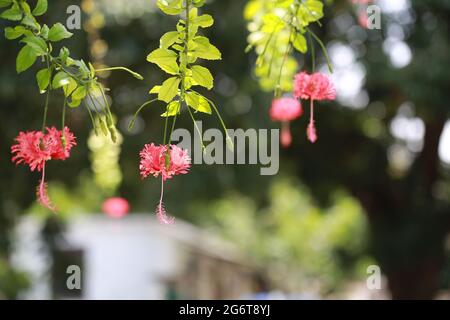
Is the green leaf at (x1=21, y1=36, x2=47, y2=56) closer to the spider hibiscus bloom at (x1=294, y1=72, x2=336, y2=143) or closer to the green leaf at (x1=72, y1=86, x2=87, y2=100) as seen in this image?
the green leaf at (x1=72, y1=86, x2=87, y2=100)

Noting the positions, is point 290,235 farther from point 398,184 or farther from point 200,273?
point 398,184

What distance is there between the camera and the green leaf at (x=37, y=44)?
4.25 ft

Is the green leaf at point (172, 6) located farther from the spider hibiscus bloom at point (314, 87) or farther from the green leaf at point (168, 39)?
the spider hibiscus bloom at point (314, 87)

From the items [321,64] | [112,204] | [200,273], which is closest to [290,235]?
[200,273]

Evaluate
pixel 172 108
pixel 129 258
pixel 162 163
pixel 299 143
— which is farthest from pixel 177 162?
pixel 129 258

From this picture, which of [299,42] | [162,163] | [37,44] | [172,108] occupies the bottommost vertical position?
[162,163]

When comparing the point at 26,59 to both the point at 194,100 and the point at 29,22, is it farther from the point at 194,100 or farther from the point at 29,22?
the point at 194,100

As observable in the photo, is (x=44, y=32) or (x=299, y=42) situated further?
(x=299, y=42)

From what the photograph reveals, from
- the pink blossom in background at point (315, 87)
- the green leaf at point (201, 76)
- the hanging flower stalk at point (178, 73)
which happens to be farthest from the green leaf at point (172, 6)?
the pink blossom in background at point (315, 87)

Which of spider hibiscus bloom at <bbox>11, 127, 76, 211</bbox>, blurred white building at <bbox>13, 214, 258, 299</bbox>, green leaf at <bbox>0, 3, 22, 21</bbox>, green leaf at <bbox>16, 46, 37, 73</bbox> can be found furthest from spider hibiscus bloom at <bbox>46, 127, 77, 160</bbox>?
blurred white building at <bbox>13, 214, 258, 299</bbox>

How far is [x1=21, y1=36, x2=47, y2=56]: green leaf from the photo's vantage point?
1.29 m

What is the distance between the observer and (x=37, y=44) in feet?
4.27

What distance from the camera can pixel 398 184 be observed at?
6.20 m
